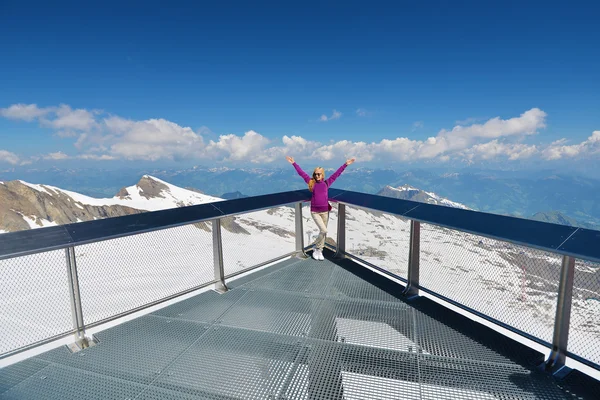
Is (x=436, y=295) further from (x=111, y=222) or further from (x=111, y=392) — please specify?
(x=111, y=222)

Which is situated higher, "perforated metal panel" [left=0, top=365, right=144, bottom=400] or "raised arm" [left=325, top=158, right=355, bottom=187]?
"raised arm" [left=325, top=158, right=355, bottom=187]

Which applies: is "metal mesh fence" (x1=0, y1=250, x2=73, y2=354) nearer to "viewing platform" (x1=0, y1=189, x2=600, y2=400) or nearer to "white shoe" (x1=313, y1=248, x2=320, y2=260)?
"viewing platform" (x1=0, y1=189, x2=600, y2=400)

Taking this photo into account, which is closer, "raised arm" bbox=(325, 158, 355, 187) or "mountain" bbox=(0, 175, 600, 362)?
"mountain" bbox=(0, 175, 600, 362)

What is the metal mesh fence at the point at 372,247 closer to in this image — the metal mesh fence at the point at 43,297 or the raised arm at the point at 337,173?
the raised arm at the point at 337,173

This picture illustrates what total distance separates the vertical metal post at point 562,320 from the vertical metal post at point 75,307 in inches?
178

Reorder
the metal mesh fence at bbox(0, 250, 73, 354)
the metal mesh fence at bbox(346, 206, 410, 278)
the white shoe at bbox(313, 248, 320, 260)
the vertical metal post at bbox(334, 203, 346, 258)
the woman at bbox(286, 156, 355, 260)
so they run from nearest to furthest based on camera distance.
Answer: the metal mesh fence at bbox(0, 250, 73, 354) < the metal mesh fence at bbox(346, 206, 410, 278) < the woman at bbox(286, 156, 355, 260) < the vertical metal post at bbox(334, 203, 346, 258) < the white shoe at bbox(313, 248, 320, 260)

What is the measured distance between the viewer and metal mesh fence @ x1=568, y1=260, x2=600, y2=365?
2.55 meters

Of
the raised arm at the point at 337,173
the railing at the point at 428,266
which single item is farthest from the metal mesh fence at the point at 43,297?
the raised arm at the point at 337,173

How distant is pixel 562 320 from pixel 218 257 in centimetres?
400

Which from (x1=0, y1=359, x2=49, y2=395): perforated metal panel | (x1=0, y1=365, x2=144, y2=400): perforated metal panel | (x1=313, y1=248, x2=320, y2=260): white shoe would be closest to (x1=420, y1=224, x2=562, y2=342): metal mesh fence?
(x1=313, y1=248, x2=320, y2=260): white shoe

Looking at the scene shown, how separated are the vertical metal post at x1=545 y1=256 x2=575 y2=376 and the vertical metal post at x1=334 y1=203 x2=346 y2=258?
10.6ft

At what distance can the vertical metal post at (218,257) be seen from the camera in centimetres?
440

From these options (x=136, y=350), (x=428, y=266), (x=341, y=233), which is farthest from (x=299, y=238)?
(x=136, y=350)

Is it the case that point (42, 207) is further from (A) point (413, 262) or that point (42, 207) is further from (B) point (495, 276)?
(B) point (495, 276)
